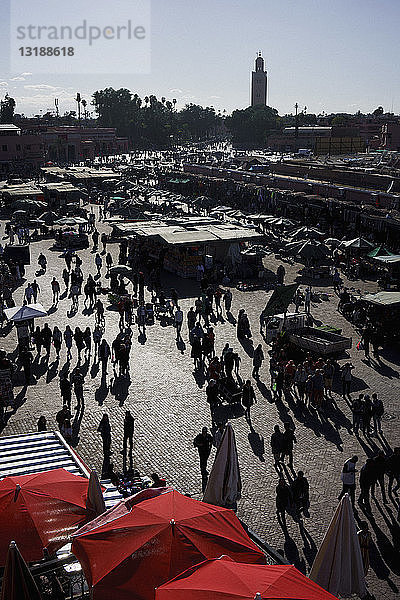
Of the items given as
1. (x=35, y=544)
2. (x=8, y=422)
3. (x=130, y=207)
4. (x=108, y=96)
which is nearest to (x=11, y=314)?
(x=8, y=422)

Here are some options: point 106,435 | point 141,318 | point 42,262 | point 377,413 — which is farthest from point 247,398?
point 42,262

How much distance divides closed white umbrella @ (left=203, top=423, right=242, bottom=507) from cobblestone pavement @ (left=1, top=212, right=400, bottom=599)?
2.81ft

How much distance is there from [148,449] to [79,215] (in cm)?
3524

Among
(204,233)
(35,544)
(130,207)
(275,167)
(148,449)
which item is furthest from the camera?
(275,167)

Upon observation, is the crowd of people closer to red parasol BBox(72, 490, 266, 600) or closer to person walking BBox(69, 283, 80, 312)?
person walking BBox(69, 283, 80, 312)

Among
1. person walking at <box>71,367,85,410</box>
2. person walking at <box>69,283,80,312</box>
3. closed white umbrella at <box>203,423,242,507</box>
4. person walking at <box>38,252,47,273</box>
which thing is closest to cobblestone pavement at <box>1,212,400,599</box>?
person walking at <box>71,367,85,410</box>

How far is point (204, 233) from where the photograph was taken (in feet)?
102

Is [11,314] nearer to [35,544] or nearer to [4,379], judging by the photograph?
[4,379]

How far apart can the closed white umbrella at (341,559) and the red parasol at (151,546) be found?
1065 mm

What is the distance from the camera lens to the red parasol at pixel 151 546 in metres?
6.62

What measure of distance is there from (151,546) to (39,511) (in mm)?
1902

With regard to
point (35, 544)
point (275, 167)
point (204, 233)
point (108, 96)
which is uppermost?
point (108, 96)

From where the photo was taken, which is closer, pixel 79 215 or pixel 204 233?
pixel 204 233

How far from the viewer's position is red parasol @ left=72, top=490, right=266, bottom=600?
662 cm
